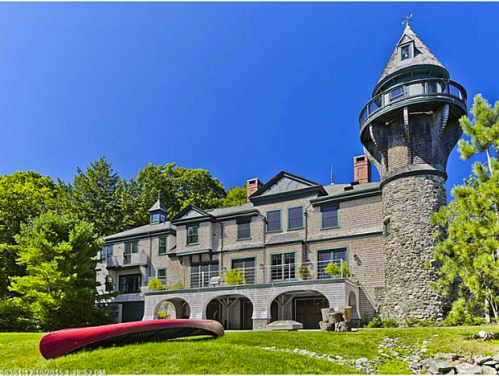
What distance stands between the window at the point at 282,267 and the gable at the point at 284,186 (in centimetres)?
369

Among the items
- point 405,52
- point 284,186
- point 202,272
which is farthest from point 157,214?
point 405,52

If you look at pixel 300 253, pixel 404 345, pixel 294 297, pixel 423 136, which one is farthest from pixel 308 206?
pixel 404 345

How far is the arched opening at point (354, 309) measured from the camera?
69.6 ft

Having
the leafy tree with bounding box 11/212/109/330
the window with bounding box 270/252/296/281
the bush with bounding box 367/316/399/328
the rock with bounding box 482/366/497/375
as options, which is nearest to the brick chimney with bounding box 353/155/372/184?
the window with bounding box 270/252/296/281

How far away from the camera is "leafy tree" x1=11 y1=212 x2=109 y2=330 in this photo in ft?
81.3

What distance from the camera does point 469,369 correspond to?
1049 cm

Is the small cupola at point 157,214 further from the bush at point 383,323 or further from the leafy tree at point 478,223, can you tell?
the leafy tree at point 478,223

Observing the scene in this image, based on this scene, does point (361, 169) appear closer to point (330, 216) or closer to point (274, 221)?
point (330, 216)

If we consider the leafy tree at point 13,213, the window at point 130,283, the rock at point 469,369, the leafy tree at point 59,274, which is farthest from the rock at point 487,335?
the leafy tree at point 13,213

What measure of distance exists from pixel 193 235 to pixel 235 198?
54.2ft

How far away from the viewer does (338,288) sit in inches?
821

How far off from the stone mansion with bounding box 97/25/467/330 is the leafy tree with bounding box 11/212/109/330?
12.0 ft

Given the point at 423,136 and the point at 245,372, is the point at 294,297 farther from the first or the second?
the point at 245,372

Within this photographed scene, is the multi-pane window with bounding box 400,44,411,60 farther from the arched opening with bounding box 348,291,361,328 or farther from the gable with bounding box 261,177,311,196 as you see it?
the arched opening with bounding box 348,291,361,328
